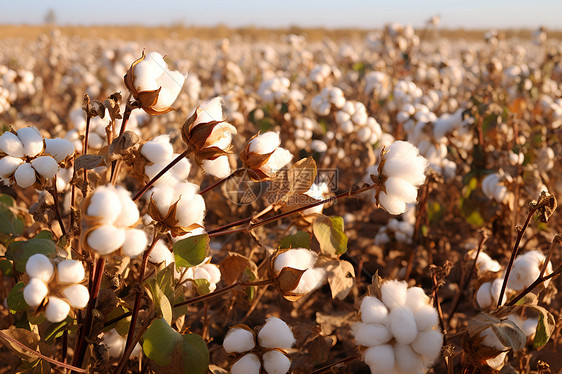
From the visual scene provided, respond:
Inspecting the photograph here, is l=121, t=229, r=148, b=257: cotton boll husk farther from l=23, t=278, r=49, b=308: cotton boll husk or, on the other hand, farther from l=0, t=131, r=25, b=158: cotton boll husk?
l=0, t=131, r=25, b=158: cotton boll husk

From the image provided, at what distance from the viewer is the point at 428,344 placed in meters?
0.91

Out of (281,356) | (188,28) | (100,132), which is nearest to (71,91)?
(100,132)

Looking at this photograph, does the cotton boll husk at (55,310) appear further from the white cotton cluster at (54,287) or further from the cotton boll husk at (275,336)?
the cotton boll husk at (275,336)

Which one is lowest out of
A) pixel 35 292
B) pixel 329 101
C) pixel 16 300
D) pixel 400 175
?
pixel 35 292

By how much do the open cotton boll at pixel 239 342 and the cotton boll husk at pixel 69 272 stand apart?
0.34 m

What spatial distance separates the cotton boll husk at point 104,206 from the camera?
2.41 ft

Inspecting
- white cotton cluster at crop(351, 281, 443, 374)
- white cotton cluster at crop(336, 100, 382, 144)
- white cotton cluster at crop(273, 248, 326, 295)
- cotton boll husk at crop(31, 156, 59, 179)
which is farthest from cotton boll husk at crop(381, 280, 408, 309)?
white cotton cluster at crop(336, 100, 382, 144)

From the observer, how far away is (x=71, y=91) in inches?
222

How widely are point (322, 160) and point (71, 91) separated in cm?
400

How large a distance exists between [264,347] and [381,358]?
25 centimetres

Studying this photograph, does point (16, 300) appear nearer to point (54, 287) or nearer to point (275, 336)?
point (54, 287)

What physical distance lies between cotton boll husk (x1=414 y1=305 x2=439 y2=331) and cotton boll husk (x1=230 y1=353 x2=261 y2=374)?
330 mm

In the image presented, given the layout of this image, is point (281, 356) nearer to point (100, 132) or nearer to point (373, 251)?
point (100, 132)

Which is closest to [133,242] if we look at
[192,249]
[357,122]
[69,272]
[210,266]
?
[69,272]
